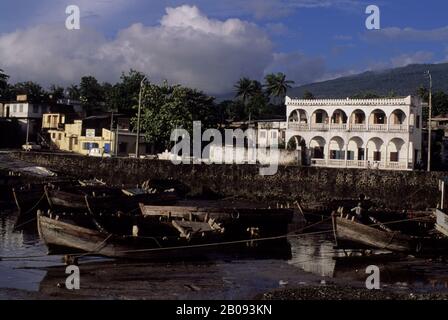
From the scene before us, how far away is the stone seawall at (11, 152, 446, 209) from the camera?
4284 centimetres

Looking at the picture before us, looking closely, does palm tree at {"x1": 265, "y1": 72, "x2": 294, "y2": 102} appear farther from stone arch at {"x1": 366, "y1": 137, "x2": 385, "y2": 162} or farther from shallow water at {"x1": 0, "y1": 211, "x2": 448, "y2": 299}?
shallow water at {"x1": 0, "y1": 211, "x2": 448, "y2": 299}

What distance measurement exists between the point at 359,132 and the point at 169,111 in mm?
18275

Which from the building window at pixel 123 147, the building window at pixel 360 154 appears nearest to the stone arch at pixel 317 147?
the building window at pixel 360 154

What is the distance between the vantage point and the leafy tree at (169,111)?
58.4m

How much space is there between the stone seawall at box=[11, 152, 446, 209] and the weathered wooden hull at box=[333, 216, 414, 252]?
58.8 feet

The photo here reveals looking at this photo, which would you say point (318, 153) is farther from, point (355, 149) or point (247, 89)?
point (247, 89)

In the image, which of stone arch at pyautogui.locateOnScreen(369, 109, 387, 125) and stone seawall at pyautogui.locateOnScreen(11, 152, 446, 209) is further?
stone arch at pyautogui.locateOnScreen(369, 109, 387, 125)

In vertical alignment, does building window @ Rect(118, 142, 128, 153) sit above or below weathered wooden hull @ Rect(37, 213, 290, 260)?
above

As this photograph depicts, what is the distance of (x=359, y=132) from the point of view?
52156 millimetres

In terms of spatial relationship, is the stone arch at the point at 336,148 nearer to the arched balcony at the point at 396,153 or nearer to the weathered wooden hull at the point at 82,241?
the arched balcony at the point at 396,153

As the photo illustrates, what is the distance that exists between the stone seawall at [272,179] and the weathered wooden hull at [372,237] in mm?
17925

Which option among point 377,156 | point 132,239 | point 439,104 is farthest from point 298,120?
point 132,239

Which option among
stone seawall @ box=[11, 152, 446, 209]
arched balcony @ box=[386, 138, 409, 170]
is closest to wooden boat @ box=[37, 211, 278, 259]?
stone seawall @ box=[11, 152, 446, 209]
